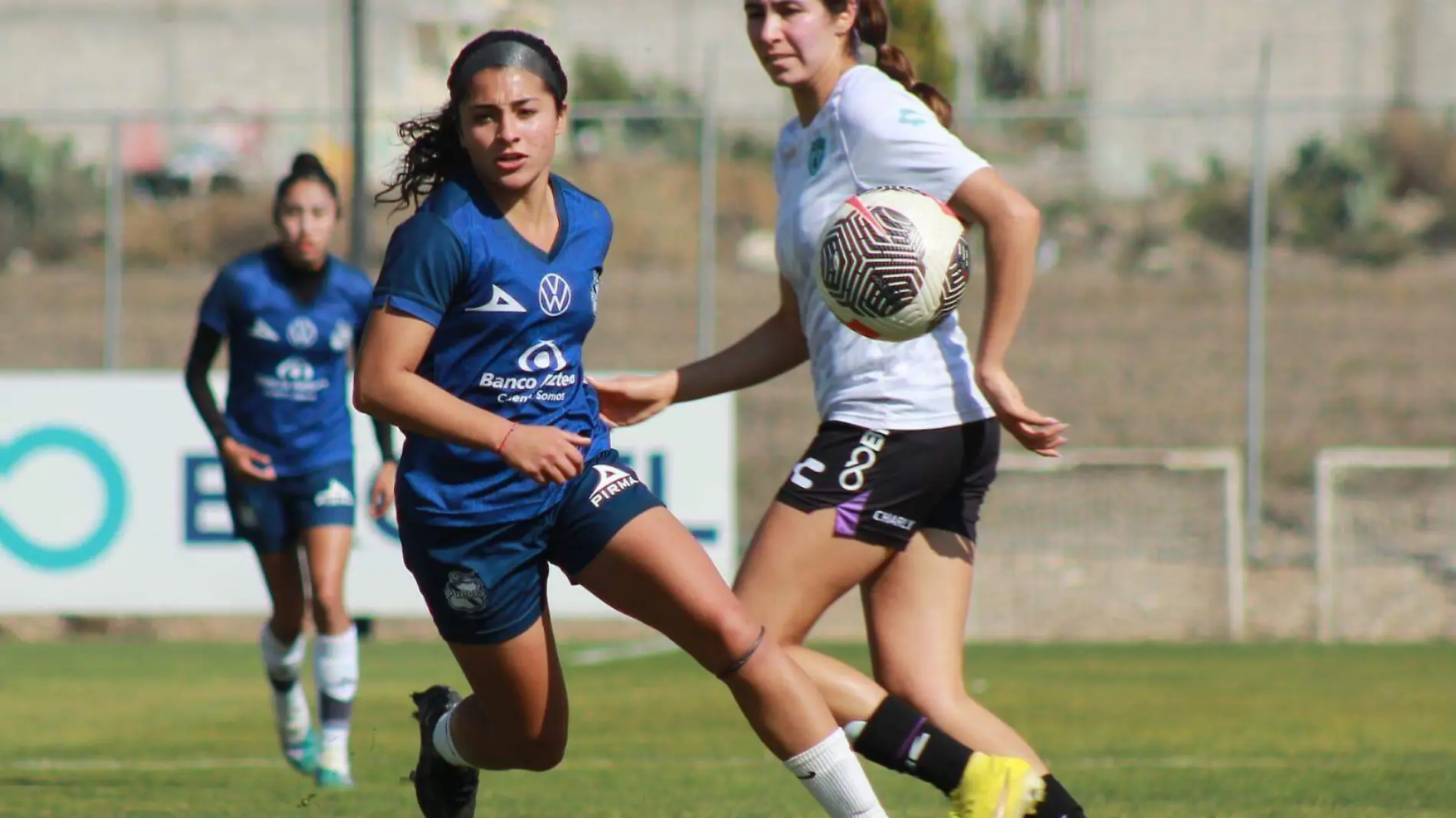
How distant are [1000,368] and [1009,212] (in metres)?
0.38

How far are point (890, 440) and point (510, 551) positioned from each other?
3.27 feet

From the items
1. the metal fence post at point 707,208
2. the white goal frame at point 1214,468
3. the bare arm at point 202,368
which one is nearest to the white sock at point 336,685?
the bare arm at point 202,368

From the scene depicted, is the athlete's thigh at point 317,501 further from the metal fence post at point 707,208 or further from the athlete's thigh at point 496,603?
the metal fence post at point 707,208

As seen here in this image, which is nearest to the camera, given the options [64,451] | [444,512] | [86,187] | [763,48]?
[444,512]

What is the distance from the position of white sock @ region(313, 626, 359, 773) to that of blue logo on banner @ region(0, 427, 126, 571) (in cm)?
501

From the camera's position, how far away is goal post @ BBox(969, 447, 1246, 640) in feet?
47.2

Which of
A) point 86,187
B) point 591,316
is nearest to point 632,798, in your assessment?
point 591,316

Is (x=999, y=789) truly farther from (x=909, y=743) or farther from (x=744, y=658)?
(x=744, y=658)

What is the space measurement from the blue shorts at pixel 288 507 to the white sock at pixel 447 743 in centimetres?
302

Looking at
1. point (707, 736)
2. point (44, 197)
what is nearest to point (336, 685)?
point (707, 736)

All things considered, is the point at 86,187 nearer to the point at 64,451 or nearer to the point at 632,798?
the point at 64,451

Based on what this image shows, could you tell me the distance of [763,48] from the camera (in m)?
5.31

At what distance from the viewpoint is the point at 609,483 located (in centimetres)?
499

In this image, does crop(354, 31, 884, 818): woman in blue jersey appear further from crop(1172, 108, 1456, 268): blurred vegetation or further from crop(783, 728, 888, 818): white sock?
crop(1172, 108, 1456, 268): blurred vegetation
